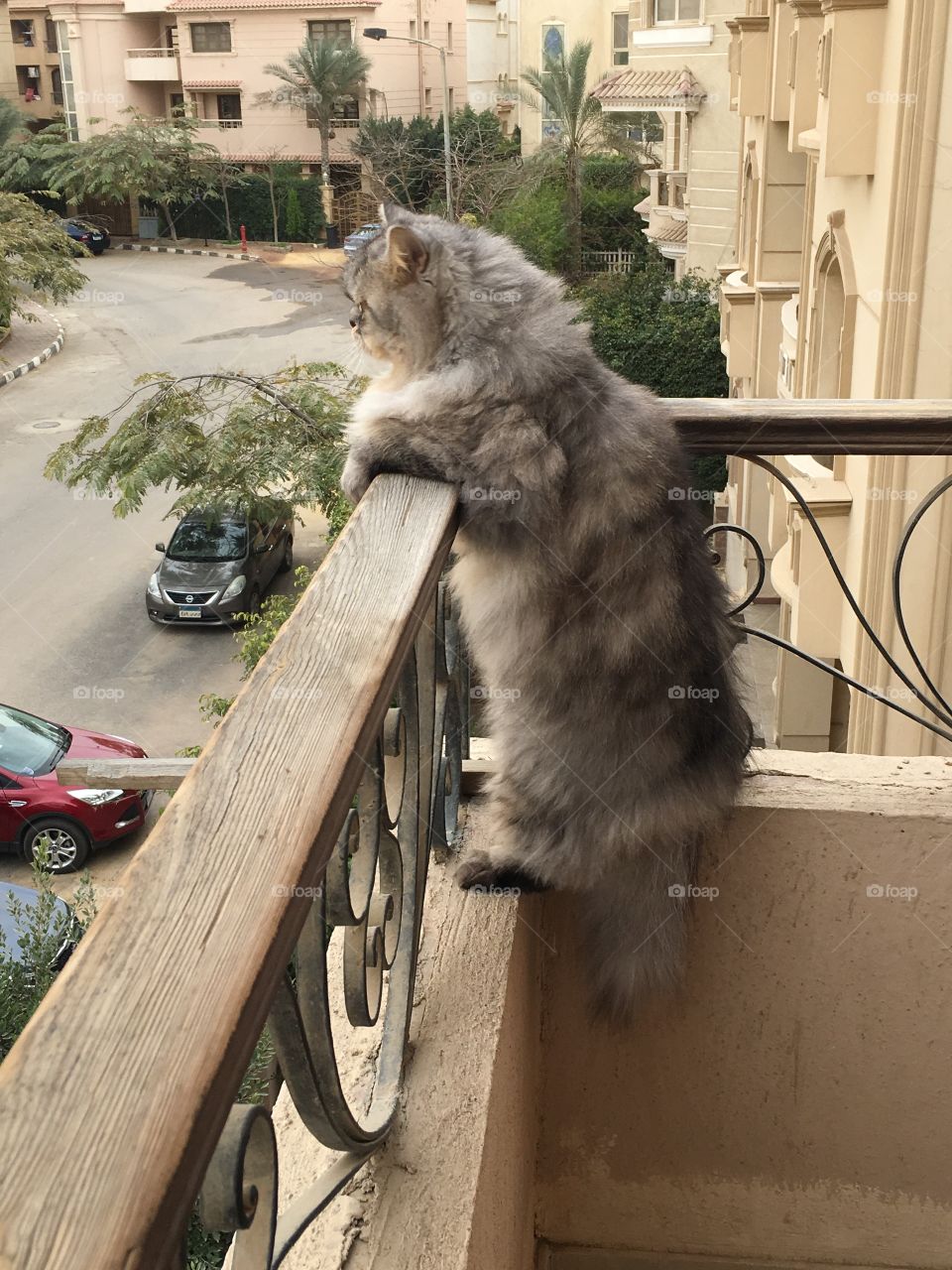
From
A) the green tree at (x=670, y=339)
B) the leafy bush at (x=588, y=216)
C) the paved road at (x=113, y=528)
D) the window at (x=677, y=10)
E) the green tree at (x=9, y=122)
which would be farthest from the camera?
the green tree at (x=9, y=122)

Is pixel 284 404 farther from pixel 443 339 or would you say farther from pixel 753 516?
pixel 443 339

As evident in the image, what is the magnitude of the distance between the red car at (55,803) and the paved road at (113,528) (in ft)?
1.10

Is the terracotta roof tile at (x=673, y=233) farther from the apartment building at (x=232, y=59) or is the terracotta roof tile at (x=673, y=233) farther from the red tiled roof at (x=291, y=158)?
the red tiled roof at (x=291, y=158)

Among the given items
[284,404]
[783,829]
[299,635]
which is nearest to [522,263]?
[783,829]

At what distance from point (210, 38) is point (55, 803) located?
2669 centimetres

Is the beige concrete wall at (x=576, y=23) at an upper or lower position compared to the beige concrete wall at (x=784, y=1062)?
upper

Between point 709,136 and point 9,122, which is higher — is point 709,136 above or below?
below

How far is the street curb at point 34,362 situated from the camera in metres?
20.6

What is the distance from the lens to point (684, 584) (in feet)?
6.07

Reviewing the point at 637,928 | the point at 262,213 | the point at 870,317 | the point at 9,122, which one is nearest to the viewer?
the point at 637,928

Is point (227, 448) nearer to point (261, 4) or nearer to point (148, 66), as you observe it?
point (261, 4)

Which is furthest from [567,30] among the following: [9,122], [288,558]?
[288,558]

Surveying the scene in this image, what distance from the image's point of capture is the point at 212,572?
13789 mm

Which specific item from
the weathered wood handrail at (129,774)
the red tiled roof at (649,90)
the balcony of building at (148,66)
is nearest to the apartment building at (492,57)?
the balcony of building at (148,66)
